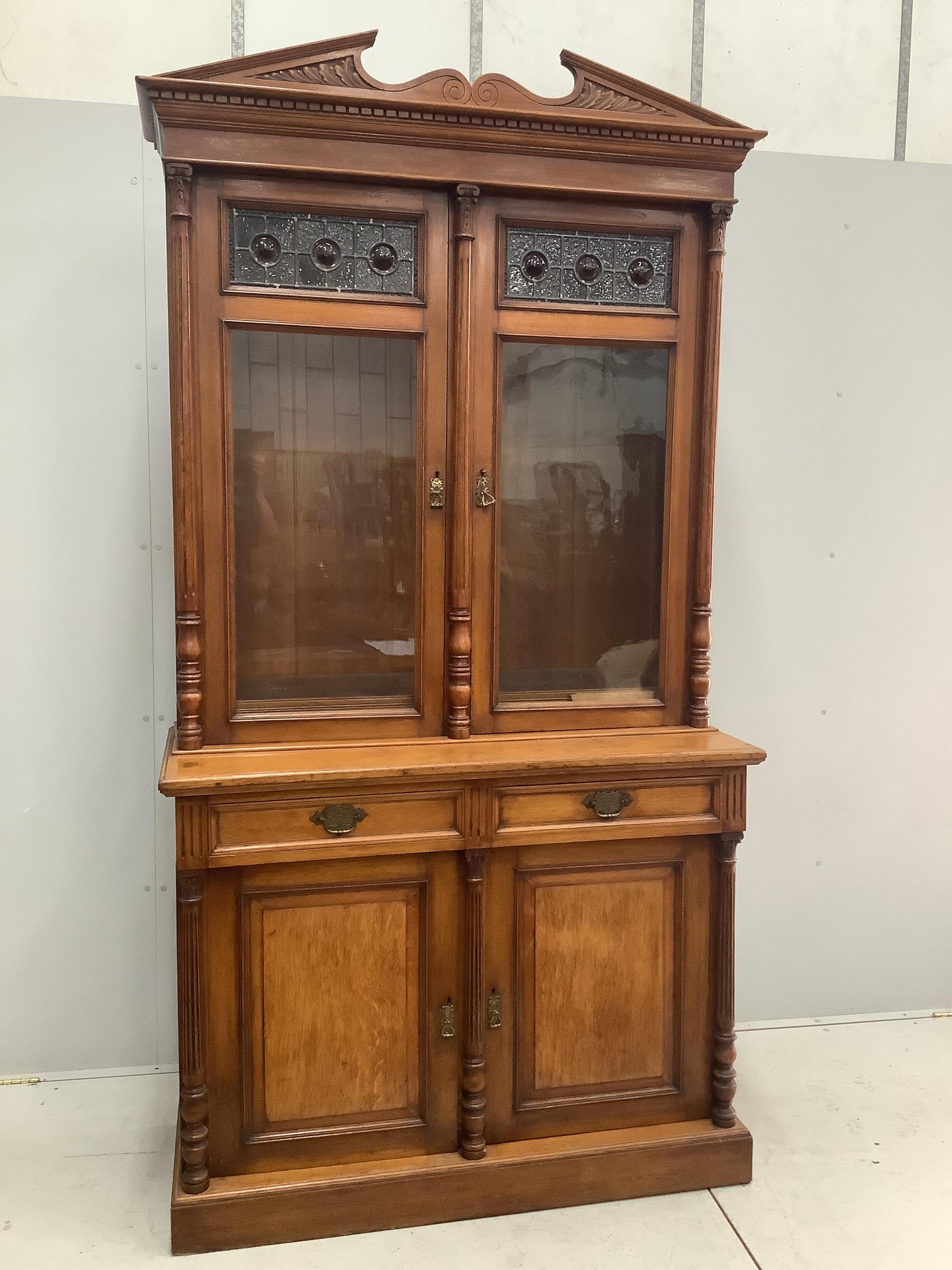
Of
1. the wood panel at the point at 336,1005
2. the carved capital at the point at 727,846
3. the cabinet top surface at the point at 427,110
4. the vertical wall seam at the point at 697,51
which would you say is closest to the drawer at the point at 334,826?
the wood panel at the point at 336,1005

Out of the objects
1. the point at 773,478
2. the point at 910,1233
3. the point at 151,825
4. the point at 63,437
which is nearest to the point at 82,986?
the point at 151,825

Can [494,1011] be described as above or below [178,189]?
below

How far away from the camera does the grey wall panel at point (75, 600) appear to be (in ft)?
7.52

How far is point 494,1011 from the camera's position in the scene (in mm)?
1996

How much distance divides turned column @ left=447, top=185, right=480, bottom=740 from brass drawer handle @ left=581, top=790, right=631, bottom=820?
0.29 metres

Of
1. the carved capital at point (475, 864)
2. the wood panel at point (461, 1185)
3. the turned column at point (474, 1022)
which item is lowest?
the wood panel at point (461, 1185)

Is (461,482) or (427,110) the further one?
(461,482)

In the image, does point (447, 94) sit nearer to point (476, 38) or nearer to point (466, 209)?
point (466, 209)

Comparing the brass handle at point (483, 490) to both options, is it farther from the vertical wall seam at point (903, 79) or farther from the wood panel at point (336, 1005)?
the vertical wall seam at point (903, 79)

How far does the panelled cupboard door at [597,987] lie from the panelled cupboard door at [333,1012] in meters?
0.12

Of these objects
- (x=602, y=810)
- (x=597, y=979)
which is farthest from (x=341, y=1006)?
(x=602, y=810)

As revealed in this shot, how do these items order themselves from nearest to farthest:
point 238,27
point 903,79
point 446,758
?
1. point 446,758
2. point 238,27
3. point 903,79

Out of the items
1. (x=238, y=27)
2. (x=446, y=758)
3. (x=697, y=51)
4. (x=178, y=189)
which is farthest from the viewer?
(x=697, y=51)

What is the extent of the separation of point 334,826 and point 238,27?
6.29 ft
